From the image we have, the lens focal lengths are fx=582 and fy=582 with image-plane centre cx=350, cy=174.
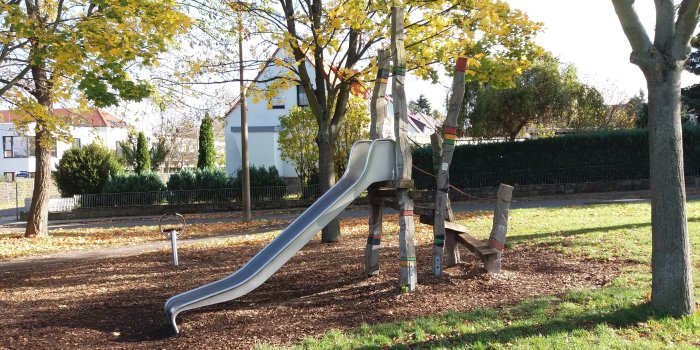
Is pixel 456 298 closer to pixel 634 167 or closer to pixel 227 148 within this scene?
pixel 634 167

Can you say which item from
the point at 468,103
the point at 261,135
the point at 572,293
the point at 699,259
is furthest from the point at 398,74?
the point at 261,135

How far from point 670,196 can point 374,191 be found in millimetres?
3892

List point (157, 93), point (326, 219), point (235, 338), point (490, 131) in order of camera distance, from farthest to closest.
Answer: point (490, 131) < point (157, 93) < point (326, 219) < point (235, 338)

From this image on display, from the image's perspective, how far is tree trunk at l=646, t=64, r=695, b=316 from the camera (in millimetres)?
5203

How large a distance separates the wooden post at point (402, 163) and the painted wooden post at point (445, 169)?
16.6 inches

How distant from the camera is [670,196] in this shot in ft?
17.1

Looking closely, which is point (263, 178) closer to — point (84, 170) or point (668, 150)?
point (84, 170)

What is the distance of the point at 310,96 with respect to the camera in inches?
512

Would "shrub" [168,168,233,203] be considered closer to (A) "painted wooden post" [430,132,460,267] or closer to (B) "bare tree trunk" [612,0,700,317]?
(A) "painted wooden post" [430,132,460,267]

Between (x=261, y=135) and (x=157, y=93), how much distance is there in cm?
2377

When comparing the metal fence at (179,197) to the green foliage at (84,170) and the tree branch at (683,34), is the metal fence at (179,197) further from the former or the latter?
the tree branch at (683,34)

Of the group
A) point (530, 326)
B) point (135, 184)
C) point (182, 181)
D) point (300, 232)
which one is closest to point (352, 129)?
point (182, 181)

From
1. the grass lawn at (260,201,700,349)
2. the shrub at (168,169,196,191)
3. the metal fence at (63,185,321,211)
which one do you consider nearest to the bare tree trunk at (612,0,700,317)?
the grass lawn at (260,201,700,349)

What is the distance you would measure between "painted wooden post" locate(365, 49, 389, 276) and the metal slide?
0.62m
